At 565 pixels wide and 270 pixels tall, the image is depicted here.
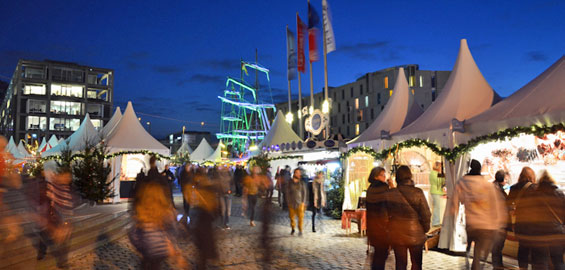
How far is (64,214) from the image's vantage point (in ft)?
23.7

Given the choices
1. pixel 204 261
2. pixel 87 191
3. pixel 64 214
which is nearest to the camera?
pixel 204 261

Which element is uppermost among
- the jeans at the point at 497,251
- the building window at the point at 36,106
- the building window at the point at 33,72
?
the building window at the point at 33,72

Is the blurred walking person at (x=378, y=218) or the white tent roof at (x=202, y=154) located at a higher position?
the white tent roof at (x=202, y=154)

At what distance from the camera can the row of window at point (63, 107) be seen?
67.2 meters

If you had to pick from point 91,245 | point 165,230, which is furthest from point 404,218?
point 91,245

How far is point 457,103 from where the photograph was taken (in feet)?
34.7

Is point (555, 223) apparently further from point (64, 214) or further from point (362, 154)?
point (362, 154)

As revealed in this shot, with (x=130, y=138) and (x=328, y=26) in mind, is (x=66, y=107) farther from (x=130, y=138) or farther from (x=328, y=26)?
(x=328, y=26)

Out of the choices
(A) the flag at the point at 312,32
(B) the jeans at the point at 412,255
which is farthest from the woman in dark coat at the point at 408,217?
(A) the flag at the point at 312,32

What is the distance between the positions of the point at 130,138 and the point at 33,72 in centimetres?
5974

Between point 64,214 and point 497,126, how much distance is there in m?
8.10

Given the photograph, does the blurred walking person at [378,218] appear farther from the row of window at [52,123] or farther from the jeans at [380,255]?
the row of window at [52,123]

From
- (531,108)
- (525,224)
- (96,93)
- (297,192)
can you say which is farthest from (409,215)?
(96,93)

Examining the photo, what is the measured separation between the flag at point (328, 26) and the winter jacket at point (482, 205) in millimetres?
14976
